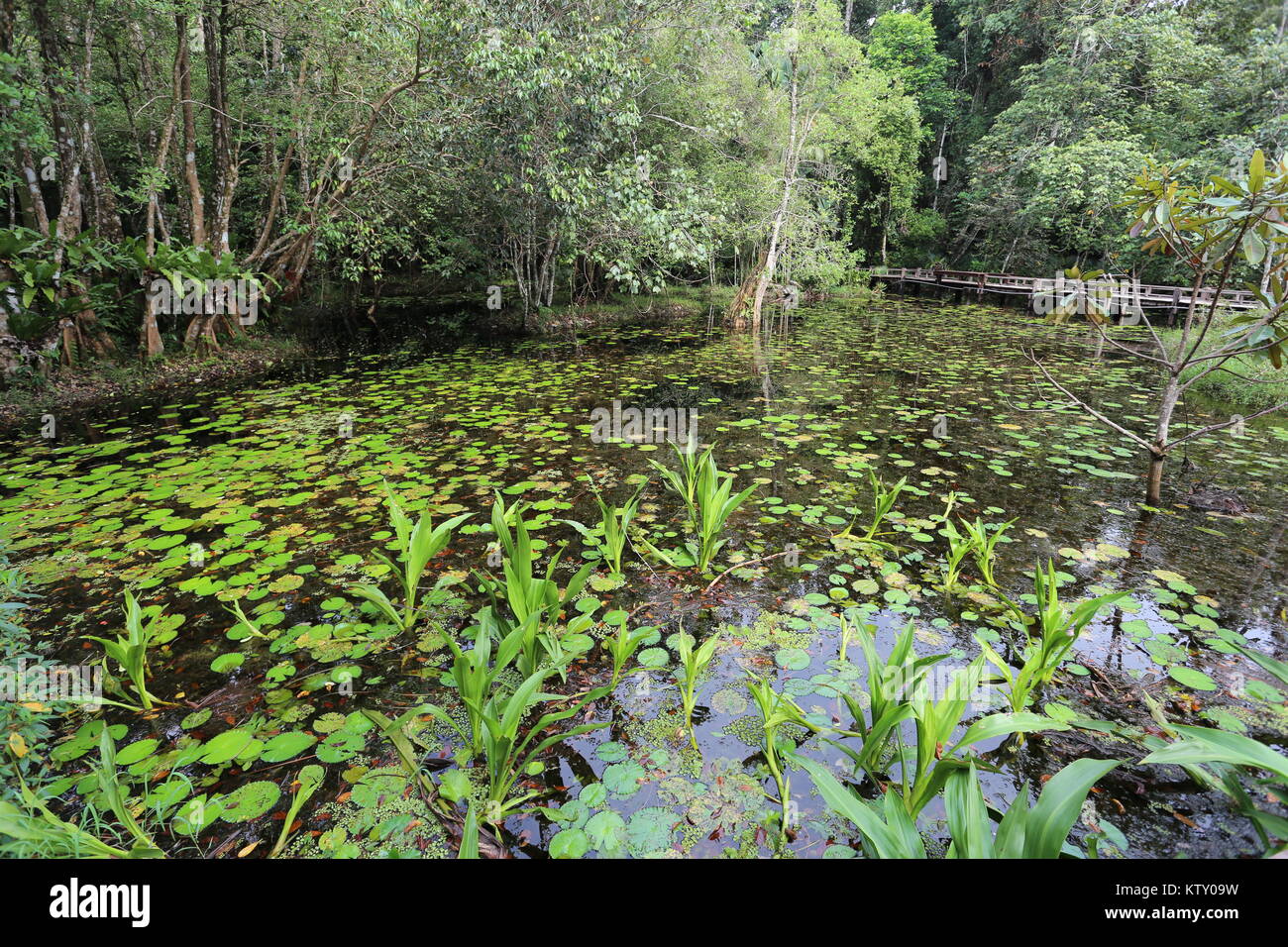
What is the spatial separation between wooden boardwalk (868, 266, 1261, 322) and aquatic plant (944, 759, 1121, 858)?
980cm

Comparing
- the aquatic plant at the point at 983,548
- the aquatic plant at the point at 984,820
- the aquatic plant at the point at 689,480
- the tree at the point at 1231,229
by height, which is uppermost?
the tree at the point at 1231,229

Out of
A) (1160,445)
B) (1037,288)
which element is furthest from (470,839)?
(1037,288)

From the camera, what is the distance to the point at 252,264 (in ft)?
30.7

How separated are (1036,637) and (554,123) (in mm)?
7959

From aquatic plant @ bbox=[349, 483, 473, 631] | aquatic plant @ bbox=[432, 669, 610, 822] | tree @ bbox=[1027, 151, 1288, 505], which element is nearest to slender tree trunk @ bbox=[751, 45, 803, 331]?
tree @ bbox=[1027, 151, 1288, 505]

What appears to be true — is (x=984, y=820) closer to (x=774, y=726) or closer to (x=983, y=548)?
(x=774, y=726)

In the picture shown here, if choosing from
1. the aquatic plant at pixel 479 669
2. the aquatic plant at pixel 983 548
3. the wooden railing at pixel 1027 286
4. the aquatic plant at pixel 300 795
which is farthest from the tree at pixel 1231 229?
the wooden railing at pixel 1027 286

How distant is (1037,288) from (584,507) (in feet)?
57.5

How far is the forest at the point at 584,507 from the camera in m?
1.91

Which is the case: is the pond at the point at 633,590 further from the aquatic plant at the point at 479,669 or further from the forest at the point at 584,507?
the aquatic plant at the point at 479,669

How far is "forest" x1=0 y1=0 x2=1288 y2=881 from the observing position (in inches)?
Result: 75.0

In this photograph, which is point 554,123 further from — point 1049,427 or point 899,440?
point 1049,427

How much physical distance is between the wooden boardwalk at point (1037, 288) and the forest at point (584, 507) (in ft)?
2.29

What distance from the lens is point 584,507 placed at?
429 centimetres
